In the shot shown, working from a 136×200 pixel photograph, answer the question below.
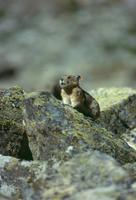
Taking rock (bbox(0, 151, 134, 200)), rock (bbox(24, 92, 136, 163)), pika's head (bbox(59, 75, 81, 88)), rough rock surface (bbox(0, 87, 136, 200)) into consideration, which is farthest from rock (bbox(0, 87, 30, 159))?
pika's head (bbox(59, 75, 81, 88))

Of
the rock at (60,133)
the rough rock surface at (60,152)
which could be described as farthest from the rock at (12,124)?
the rock at (60,133)

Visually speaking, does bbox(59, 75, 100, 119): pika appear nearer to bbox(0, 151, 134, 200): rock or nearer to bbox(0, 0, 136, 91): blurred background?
bbox(0, 151, 134, 200): rock

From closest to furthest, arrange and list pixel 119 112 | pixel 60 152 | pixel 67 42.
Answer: pixel 60 152 → pixel 119 112 → pixel 67 42

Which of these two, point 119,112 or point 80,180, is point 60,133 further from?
point 119,112

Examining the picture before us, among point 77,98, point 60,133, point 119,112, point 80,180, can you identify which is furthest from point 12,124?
point 80,180

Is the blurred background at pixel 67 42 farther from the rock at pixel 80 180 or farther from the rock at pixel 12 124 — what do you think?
the rock at pixel 80 180

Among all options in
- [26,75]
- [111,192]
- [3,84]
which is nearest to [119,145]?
[111,192]

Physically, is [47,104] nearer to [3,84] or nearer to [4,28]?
[3,84]
